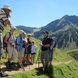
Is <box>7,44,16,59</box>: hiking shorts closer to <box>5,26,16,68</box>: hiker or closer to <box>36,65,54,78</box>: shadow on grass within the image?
<box>5,26,16,68</box>: hiker

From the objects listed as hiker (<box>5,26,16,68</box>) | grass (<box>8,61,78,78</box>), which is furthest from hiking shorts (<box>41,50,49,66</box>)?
hiker (<box>5,26,16,68</box>)

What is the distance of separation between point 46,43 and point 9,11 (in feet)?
17.5

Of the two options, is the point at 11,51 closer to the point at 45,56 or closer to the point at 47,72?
the point at 45,56

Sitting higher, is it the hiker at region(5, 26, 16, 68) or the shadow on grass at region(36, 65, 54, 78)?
the hiker at region(5, 26, 16, 68)

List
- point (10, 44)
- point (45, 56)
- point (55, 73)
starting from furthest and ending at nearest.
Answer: point (55, 73) → point (45, 56) → point (10, 44)

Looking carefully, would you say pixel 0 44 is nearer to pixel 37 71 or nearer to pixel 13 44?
pixel 13 44

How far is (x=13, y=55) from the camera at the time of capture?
Answer: 17.7 meters

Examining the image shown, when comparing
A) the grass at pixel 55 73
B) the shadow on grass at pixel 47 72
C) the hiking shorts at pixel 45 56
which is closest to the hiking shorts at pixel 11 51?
the grass at pixel 55 73

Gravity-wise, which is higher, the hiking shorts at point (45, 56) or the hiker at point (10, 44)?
the hiker at point (10, 44)

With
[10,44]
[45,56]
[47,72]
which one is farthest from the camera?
[47,72]

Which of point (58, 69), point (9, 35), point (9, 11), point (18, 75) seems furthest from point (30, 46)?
point (9, 11)

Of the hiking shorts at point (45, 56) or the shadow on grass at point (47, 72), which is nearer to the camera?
the shadow on grass at point (47, 72)

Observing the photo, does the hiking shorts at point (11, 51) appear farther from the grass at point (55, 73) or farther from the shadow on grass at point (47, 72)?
the shadow on grass at point (47, 72)

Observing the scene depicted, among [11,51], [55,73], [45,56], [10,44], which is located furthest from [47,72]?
[10,44]
